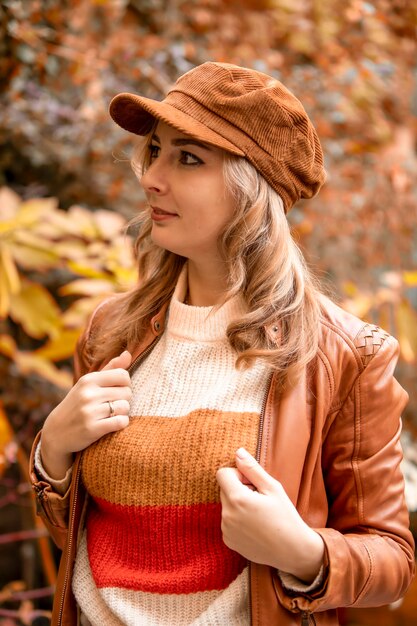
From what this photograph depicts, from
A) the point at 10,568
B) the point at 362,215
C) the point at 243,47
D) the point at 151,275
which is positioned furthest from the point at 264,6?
the point at 10,568

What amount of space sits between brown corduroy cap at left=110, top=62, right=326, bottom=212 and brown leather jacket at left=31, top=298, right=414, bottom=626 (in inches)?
13.4

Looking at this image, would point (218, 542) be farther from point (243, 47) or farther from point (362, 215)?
point (243, 47)

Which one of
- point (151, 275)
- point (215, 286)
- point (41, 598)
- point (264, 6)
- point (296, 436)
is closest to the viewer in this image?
point (296, 436)

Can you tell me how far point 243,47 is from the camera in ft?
12.8

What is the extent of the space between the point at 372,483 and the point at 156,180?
74 cm

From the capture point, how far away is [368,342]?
1.54 meters

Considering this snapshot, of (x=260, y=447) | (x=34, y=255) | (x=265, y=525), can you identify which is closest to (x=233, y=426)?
(x=260, y=447)

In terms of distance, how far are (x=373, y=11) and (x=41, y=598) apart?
3.20 meters

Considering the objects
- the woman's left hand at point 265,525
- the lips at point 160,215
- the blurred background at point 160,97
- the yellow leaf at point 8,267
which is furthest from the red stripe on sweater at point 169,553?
the blurred background at point 160,97

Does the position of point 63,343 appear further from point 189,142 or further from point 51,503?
point 189,142

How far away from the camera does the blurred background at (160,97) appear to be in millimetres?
3316

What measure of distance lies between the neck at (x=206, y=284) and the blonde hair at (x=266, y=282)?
3 cm

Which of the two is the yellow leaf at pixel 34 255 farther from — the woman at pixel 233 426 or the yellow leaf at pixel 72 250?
the woman at pixel 233 426

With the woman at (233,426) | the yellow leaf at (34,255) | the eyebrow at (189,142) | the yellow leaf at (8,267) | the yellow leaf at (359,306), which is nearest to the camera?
the woman at (233,426)
